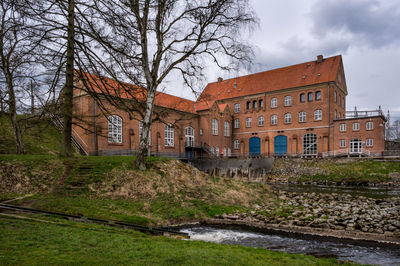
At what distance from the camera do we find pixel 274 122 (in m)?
42.2

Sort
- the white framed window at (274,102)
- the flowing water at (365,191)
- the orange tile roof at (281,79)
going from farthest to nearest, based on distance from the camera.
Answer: the white framed window at (274,102) → the orange tile roof at (281,79) → the flowing water at (365,191)

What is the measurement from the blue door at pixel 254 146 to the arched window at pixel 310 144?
728cm

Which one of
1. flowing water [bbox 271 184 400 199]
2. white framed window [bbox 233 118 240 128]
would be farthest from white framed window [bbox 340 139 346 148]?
white framed window [bbox 233 118 240 128]

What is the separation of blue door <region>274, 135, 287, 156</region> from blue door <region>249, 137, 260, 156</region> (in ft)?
9.92

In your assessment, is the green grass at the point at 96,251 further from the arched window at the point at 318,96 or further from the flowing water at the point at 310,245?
the arched window at the point at 318,96

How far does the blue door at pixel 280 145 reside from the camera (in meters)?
40.8

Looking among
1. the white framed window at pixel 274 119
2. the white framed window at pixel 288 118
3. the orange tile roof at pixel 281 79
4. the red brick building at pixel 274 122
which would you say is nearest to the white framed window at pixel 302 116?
the red brick building at pixel 274 122

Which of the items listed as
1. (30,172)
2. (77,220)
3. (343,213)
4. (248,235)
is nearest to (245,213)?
(248,235)

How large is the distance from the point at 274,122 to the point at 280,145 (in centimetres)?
365

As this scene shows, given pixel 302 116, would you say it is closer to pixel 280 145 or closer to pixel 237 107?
pixel 280 145

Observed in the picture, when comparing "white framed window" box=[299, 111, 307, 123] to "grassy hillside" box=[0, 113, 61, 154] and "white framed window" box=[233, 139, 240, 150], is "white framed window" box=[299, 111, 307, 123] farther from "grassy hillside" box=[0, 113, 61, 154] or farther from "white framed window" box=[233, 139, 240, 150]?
"grassy hillside" box=[0, 113, 61, 154]

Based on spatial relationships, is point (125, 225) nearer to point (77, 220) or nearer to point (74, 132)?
point (77, 220)

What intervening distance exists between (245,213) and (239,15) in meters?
8.72

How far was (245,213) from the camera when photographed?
11797mm
